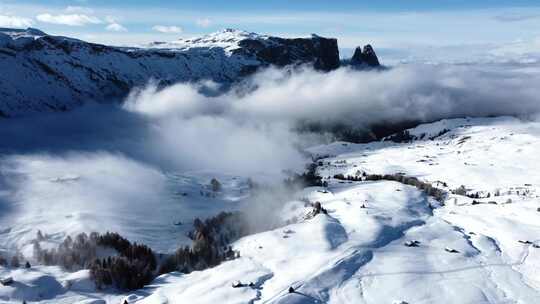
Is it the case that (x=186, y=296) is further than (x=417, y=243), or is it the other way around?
(x=417, y=243)

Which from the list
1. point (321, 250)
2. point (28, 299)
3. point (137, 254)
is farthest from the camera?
point (137, 254)

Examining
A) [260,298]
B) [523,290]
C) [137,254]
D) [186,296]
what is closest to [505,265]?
[523,290]

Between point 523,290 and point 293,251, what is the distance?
65592mm

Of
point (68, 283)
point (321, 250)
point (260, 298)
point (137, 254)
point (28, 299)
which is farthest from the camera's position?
point (137, 254)

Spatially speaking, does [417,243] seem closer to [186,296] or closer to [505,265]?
[505,265]

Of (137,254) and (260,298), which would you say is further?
(137,254)

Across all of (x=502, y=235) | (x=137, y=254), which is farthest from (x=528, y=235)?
(x=137, y=254)

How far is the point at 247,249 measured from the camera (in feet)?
615

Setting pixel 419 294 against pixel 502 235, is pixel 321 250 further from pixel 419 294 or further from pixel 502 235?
pixel 502 235

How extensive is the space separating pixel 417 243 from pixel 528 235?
4154cm

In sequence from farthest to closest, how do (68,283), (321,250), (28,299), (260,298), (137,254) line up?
(137,254), (321,250), (68,283), (28,299), (260,298)

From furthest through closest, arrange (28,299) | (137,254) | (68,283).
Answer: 1. (137,254)
2. (68,283)
3. (28,299)

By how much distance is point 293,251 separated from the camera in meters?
175

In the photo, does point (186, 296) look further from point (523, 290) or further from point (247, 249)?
point (523, 290)
